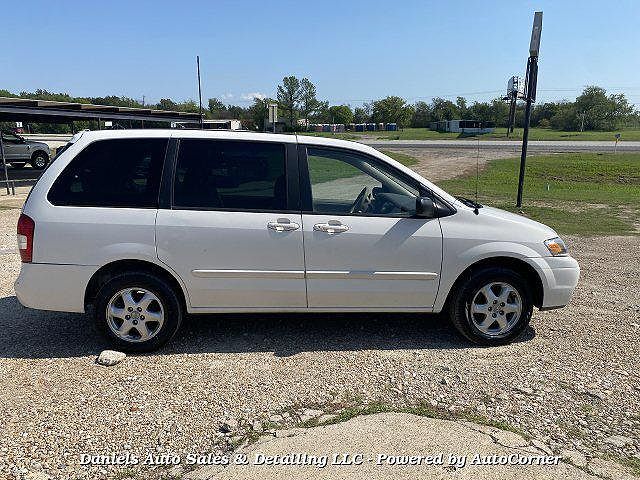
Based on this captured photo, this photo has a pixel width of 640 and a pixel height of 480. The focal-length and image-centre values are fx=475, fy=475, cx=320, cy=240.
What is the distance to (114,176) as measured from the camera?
156 inches

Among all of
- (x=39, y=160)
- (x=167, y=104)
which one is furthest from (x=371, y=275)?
(x=167, y=104)

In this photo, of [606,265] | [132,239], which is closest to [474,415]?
[132,239]

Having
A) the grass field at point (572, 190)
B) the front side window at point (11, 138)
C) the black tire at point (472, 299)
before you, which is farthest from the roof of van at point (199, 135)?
the front side window at point (11, 138)

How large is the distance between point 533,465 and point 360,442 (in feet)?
3.22

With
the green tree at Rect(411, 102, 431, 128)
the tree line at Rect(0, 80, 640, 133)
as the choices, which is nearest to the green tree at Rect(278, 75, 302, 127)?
the tree line at Rect(0, 80, 640, 133)

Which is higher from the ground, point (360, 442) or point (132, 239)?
point (132, 239)

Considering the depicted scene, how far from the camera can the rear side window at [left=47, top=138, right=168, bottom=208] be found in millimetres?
3885

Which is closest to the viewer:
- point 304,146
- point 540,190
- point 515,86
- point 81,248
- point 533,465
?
point 533,465

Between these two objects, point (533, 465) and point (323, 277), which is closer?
point (533, 465)

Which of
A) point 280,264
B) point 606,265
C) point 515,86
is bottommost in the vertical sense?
point 606,265

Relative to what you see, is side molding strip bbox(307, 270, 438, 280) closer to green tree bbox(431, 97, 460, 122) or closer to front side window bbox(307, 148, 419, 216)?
front side window bbox(307, 148, 419, 216)

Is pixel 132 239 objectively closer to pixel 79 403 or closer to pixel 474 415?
pixel 79 403

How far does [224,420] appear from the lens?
10.2 feet

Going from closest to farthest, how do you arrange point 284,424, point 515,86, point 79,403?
point 284,424 → point 79,403 → point 515,86
